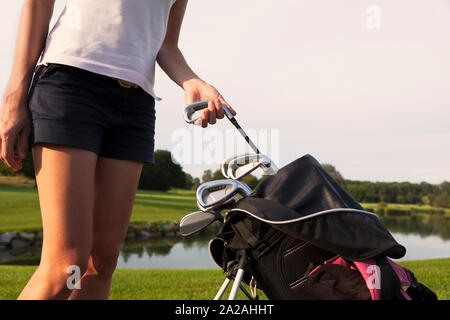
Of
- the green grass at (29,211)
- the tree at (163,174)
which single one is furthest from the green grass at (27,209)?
the tree at (163,174)

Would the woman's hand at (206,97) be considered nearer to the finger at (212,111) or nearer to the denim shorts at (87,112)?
the finger at (212,111)

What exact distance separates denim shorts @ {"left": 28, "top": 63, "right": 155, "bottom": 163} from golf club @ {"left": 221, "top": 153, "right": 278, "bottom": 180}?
0.36 metres

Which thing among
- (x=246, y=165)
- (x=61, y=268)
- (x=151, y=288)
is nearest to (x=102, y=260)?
(x=61, y=268)

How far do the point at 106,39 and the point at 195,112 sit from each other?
415mm

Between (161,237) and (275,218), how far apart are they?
20.5m

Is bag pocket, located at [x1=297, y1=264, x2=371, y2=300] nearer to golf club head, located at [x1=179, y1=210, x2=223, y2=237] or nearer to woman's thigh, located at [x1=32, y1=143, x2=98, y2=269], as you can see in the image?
golf club head, located at [x1=179, y1=210, x2=223, y2=237]

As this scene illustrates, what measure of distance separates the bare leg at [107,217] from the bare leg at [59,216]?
21 centimetres

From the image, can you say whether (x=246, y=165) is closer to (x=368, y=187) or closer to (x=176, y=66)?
(x=176, y=66)

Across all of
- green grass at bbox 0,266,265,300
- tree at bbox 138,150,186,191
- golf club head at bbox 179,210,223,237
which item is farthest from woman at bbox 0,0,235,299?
tree at bbox 138,150,186,191

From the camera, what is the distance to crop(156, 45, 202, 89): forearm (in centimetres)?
181

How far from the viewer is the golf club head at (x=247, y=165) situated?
5.12ft
